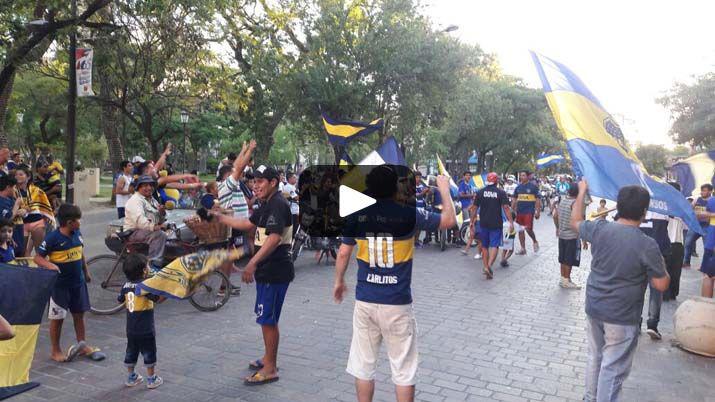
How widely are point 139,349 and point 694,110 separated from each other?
33.3 metres

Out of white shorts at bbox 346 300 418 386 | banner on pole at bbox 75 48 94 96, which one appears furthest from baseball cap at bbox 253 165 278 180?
banner on pole at bbox 75 48 94 96

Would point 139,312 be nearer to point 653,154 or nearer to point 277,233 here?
point 277,233

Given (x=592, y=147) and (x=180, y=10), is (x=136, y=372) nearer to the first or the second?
(x=592, y=147)

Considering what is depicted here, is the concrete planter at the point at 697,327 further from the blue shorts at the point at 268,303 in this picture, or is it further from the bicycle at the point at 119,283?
the bicycle at the point at 119,283

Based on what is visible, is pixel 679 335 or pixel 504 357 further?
pixel 679 335

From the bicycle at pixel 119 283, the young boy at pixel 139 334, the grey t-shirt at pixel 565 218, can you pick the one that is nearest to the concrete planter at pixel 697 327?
the grey t-shirt at pixel 565 218

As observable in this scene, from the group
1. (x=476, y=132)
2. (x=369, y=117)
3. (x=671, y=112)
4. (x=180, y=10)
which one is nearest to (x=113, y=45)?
(x=180, y=10)

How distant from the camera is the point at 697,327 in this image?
229 inches

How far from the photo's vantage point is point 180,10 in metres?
13.0

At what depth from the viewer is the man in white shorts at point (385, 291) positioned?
11.8 feet

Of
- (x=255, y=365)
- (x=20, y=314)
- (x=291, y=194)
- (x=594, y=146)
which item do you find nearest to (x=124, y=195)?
(x=291, y=194)

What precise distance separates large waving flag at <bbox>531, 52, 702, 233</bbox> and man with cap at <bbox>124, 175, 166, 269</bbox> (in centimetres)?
491

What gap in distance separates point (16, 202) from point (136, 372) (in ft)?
12.6
